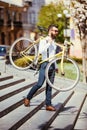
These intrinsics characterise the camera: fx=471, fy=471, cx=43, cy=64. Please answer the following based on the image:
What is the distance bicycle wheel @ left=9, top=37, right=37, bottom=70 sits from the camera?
9.04m

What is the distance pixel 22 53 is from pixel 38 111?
7.40 feet

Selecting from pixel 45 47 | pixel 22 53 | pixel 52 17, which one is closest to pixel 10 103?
pixel 22 53

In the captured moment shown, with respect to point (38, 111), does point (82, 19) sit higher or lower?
higher

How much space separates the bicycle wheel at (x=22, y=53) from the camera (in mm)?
9039

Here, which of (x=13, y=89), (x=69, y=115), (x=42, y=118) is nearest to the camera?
(x=42, y=118)

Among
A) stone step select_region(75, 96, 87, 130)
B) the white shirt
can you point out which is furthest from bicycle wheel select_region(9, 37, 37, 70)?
stone step select_region(75, 96, 87, 130)

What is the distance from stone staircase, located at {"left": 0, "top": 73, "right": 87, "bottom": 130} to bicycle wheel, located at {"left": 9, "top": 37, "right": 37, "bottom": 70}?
1.18m

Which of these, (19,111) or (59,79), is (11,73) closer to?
(59,79)

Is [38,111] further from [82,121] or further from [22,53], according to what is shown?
[22,53]

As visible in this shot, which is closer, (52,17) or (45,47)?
(45,47)

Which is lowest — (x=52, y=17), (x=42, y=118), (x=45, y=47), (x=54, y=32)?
(x=52, y=17)

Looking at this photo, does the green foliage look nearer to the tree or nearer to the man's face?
the tree

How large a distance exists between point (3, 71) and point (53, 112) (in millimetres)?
6674

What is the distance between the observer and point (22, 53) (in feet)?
30.5
